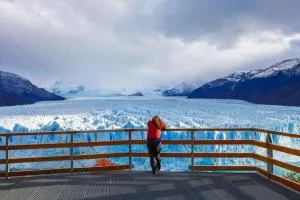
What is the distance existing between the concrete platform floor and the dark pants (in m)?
0.25

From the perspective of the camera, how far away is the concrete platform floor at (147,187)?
808 cm

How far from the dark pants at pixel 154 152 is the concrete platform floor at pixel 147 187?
0.25 metres

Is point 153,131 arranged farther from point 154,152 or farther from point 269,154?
point 269,154

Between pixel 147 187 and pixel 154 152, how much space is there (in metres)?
2.04

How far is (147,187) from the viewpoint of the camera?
9.00 m

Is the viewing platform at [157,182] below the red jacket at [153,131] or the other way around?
below

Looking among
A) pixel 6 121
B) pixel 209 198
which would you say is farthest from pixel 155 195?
pixel 6 121

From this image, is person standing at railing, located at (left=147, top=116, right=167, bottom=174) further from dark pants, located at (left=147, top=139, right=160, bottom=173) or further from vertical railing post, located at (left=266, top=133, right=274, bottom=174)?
vertical railing post, located at (left=266, top=133, right=274, bottom=174)

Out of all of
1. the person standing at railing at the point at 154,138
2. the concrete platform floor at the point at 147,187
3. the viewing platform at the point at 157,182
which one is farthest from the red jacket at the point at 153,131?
the concrete platform floor at the point at 147,187

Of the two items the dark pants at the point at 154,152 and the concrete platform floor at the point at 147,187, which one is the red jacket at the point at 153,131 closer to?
the dark pants at the point at 154,152

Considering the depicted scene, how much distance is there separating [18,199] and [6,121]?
137 feet

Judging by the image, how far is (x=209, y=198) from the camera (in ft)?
25.5

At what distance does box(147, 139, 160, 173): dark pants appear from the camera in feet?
35.7

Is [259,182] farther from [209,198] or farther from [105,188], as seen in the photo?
[105,188]
